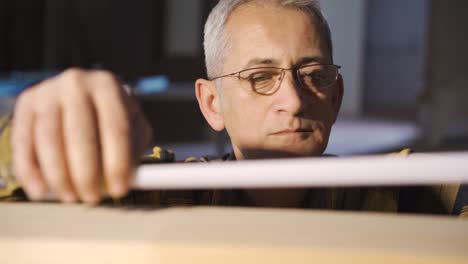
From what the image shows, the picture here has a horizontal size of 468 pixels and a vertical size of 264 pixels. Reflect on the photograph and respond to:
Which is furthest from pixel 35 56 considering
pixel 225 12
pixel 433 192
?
pixel 433 192

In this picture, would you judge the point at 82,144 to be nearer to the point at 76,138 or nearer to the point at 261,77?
the point at 76,138

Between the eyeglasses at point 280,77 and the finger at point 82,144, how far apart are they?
157 mm

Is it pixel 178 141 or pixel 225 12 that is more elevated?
pixel 225 12

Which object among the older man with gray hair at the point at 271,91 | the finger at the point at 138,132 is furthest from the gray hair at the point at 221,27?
the finger at the point at 138,132

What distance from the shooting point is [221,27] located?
0.34 metres

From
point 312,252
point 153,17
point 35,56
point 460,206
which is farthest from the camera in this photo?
point 35,56

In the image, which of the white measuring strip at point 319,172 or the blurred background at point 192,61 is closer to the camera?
the white measuring strip at point 319,172

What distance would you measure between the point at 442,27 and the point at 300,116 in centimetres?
153

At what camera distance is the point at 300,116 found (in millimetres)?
307

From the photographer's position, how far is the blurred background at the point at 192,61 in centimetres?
45

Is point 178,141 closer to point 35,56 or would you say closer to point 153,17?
point 153,17

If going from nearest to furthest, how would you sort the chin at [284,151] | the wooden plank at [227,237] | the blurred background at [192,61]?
the wooden plank at [227,237] < the chin at [284,151] < the blurred background at [192,61]

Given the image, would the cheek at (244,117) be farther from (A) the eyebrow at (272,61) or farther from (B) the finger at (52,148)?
(B) the finger at (52,148)

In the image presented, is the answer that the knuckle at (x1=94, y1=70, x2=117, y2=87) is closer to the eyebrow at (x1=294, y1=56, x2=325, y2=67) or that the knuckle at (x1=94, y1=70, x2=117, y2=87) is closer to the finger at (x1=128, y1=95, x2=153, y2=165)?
the finger at (x1=128, y1=95, x2=153, y2=165)
